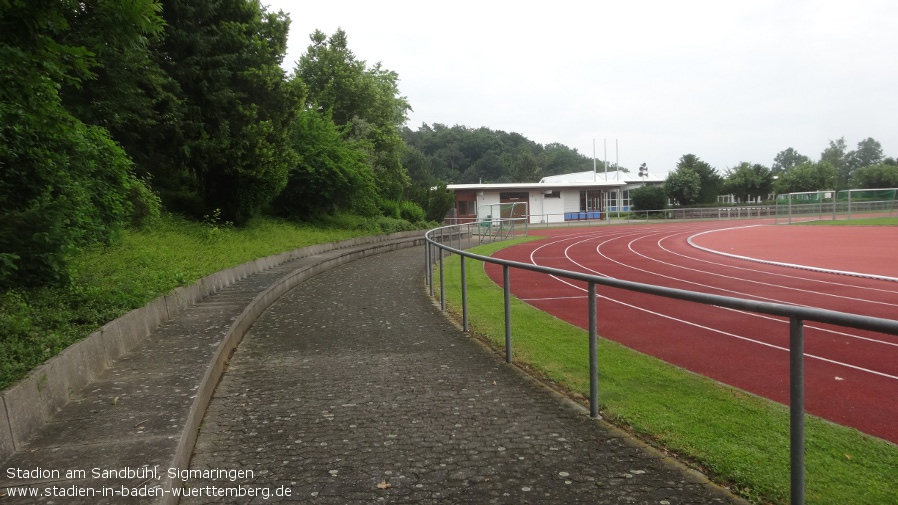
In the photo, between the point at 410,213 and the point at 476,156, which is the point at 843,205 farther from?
the point at 476,156

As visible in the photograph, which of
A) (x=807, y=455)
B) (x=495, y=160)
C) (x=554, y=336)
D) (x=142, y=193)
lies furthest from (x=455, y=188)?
(x=495, y=160)

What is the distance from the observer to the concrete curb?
4.20 m

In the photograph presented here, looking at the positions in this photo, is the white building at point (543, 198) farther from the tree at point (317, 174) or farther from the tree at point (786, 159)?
the tree at point (786, 159)

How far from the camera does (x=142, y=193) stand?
13938mm

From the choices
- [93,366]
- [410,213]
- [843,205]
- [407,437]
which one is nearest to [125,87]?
[93,366]

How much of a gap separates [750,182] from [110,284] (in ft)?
247

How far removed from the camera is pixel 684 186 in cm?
6650

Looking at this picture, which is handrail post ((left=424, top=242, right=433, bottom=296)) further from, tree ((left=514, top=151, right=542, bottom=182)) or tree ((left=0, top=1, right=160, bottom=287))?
tree ((left=514, top=151, right=542, bottom=182))

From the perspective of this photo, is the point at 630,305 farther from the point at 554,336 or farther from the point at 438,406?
the point at 554,336

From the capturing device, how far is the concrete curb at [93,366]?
4195mm

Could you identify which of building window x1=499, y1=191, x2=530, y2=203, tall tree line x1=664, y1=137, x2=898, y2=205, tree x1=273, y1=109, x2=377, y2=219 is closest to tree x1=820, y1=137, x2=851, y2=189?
tall tree line x1=664, y1=137, x2=898, y2=205

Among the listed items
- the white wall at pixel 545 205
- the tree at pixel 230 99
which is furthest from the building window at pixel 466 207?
the tree at pixel 230 99

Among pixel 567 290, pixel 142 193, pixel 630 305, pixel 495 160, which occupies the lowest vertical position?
pixel 567 290

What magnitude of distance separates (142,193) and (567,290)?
349 inches
